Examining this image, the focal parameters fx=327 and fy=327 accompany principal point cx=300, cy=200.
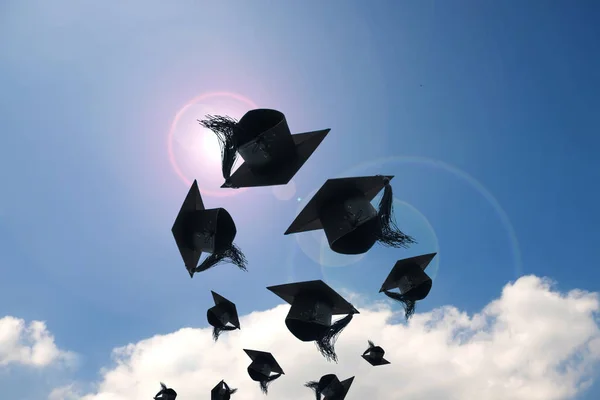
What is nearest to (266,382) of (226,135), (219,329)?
(219,329)

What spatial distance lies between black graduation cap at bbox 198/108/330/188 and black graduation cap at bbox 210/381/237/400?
7109 millimetres

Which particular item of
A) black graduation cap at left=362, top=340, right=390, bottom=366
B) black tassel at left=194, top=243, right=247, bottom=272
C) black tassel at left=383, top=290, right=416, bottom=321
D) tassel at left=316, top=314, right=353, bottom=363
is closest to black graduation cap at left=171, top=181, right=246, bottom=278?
black tassel at left=194, top=243, right=247, bottom=272

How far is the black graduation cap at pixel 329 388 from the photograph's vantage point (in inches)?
339

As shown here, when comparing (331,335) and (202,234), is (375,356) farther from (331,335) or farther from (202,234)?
(202,234)

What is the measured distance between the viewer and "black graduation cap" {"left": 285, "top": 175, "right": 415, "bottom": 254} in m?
5.02

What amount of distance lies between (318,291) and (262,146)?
10.7 feet

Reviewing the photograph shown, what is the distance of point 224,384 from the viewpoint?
31.0 feet

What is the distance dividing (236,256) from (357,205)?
2162 millimetres

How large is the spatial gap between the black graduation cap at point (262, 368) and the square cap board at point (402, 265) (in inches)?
156

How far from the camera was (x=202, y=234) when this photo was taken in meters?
5.39

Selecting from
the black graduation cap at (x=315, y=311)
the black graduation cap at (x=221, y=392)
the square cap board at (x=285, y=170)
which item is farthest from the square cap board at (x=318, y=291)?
the black graduation cap at (x=221, y=392)

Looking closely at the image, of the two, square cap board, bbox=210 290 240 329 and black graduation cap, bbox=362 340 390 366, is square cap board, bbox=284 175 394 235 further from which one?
black graduation cap, bbox=362 340 390 366

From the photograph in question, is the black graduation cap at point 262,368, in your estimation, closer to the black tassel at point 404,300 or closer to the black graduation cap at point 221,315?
the black graduation cap at point 221,315

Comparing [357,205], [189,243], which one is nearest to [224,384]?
[189,243]
